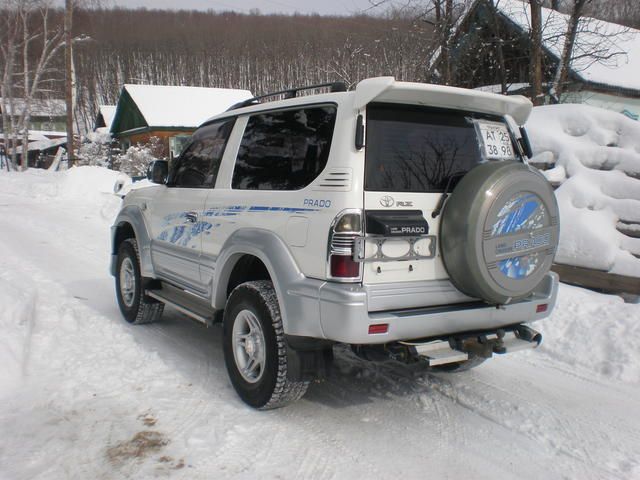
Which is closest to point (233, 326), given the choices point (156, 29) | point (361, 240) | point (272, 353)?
point (272, 353)

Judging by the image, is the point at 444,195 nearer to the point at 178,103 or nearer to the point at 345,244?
the point at 345,244

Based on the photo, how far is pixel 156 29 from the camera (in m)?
57.1

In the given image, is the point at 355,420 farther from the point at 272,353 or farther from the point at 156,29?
the point at 156,29

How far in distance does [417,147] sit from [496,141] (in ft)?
2.52

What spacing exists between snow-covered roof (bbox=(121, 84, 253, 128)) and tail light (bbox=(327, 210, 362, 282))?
29.0 m

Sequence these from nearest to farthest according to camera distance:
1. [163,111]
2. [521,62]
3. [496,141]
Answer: [496,141], [521,62], [163,111]

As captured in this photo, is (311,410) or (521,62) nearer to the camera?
(311,410)

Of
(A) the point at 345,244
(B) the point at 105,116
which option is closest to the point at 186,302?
(A) the point at 345,244

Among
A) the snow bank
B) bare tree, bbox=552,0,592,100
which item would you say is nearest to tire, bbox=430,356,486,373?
the snow bank

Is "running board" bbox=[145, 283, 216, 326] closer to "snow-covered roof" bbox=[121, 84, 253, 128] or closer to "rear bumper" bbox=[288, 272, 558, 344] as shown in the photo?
"rear bumper" bbox=[288, 272, 558, 344]

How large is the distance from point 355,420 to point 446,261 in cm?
127

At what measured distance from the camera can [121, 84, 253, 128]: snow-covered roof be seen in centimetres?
3120

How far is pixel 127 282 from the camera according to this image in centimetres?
603

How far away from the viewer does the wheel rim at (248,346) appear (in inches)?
150
